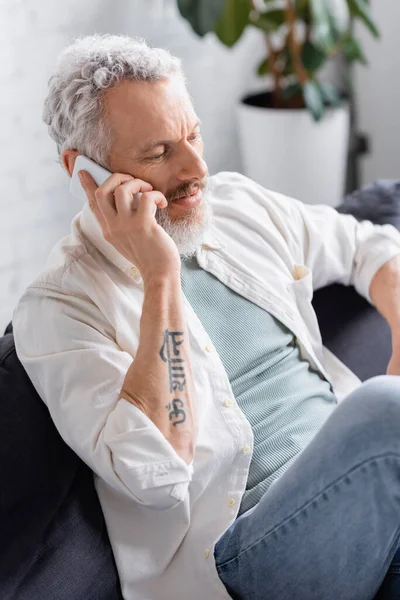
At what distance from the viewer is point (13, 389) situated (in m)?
1.37

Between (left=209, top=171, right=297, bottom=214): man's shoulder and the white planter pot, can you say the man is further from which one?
the white planter pot

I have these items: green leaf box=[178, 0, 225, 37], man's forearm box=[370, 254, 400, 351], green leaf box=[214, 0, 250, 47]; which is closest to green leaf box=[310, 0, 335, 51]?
green leaf box=[214, 0, 250, 47]

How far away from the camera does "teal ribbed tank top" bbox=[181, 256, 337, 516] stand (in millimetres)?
1479

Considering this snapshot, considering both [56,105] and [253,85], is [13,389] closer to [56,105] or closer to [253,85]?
[56,105]

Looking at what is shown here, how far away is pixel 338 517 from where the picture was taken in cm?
123

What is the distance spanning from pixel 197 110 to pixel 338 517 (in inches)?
87.1

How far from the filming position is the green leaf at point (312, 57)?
2975 mm

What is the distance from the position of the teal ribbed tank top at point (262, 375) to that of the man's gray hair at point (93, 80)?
0.98ft

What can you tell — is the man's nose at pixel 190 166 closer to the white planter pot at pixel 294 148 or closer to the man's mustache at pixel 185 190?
the man's mustache at pixel 185 190

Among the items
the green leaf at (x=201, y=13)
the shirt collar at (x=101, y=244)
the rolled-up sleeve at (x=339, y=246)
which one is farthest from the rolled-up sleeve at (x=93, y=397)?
the green leaf at (x=201, y=13)

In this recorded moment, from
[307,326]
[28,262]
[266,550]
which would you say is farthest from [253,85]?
[266,550]

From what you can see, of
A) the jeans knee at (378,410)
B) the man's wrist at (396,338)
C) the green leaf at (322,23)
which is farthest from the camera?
the green leaf at (322,23)

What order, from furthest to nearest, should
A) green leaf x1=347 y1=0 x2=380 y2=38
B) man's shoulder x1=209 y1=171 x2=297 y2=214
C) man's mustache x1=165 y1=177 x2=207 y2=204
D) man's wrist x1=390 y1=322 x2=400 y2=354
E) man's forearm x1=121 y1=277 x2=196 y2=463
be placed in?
green leaf x1=347 y1=0 x2=380 y2=38
man's shoulder x1=209 y1=171 x2=297 y2=214
man's wrist x1=390 y1=322 x2=400 y2=354
man's mustache x1=165 y1=177 x2=207 y2=204
man's forearm x1=121 y1=277 x2=196 y2=463

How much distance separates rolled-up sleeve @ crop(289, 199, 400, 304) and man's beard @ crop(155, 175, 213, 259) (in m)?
0.30
